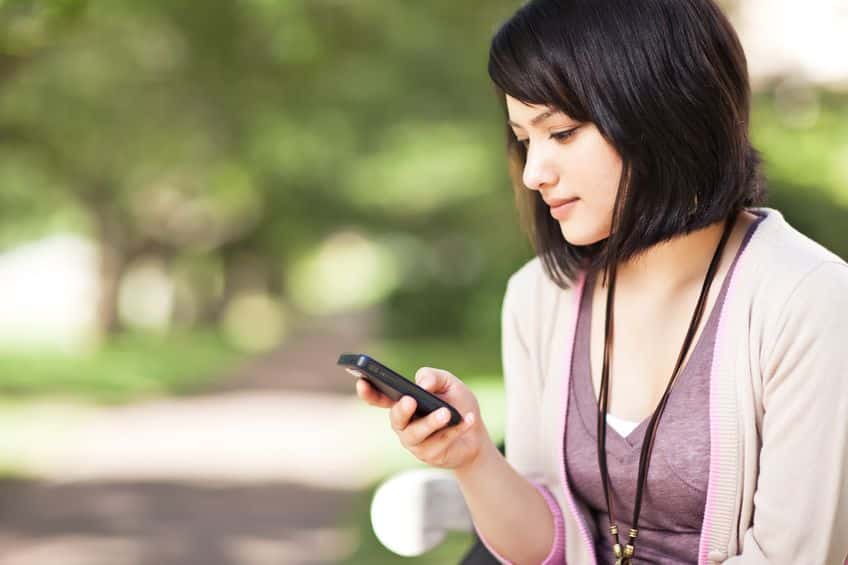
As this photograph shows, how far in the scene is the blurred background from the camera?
7543 mm

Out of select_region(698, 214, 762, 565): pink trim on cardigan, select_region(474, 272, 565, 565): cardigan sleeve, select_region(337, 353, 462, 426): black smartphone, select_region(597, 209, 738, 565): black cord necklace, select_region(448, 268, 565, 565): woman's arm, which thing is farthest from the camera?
select_region(474, 272, 565, 565): cardigan sleeve

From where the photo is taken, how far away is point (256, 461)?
9938mm

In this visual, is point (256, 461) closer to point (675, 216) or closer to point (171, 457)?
point (171, 457)

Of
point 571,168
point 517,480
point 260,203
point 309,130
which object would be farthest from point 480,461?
point 260,203

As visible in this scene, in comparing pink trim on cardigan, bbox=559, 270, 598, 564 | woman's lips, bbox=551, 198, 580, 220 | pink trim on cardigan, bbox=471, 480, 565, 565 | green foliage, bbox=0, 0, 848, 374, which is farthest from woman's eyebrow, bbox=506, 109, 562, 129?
green foliage, bbox=0, 0, 848, 374

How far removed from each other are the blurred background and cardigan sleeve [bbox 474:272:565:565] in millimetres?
667

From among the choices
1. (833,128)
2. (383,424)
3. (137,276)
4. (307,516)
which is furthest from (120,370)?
(137,276)

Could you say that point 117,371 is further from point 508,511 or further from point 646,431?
point 646,431

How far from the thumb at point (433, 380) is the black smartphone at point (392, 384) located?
0.18 ft

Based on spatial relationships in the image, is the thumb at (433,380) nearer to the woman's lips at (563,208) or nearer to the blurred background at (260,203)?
the woman's lips at (563,208)

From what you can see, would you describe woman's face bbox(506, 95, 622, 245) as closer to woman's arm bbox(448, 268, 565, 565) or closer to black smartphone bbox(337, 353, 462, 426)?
woman's arm bbox(448, 268, 565, 565)

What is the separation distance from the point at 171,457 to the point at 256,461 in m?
0.80

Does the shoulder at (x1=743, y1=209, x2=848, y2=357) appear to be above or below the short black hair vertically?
below

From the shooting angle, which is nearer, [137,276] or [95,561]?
[95,561]
